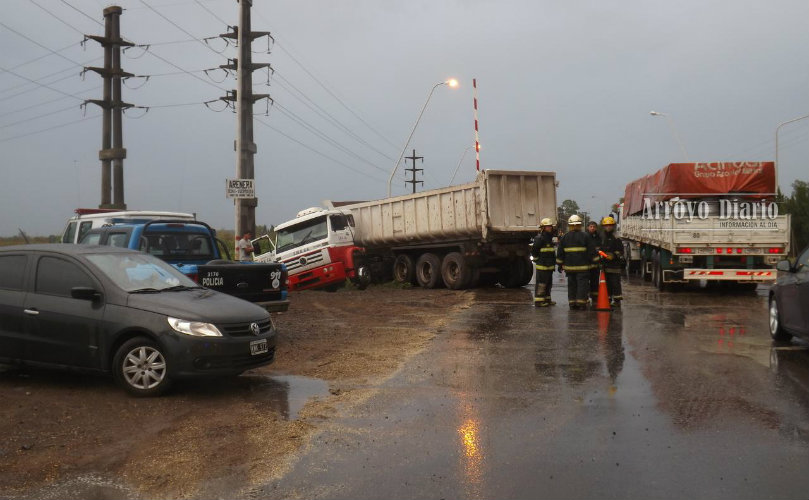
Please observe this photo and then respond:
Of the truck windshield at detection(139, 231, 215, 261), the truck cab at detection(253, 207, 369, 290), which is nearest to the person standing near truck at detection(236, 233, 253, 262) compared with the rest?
the truck cab at detection(253, 207, 369, 290)

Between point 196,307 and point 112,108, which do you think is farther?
point 112,108

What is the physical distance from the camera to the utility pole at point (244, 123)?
19.5 m

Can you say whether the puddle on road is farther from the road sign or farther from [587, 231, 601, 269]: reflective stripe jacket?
the road sign

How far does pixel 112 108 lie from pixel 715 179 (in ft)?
60.6

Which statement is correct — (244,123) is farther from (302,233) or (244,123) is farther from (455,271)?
(455,271)

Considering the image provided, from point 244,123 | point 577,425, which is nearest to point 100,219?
point 244,123

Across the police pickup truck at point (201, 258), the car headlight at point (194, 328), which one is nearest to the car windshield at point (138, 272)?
the car headlight at point (194, 328)

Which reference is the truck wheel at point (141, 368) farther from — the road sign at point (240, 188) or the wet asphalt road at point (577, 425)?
the road sign at point (240, 188)

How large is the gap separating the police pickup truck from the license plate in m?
2.65

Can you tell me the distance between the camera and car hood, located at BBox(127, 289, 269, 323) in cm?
711

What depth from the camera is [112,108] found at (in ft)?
81.3

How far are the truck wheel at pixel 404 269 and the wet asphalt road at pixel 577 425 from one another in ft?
36.0

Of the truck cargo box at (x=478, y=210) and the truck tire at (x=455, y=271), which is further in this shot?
the truck tire at (x=455, y=271)

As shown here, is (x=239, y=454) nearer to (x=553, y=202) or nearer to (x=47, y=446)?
(x=47, y=446)
